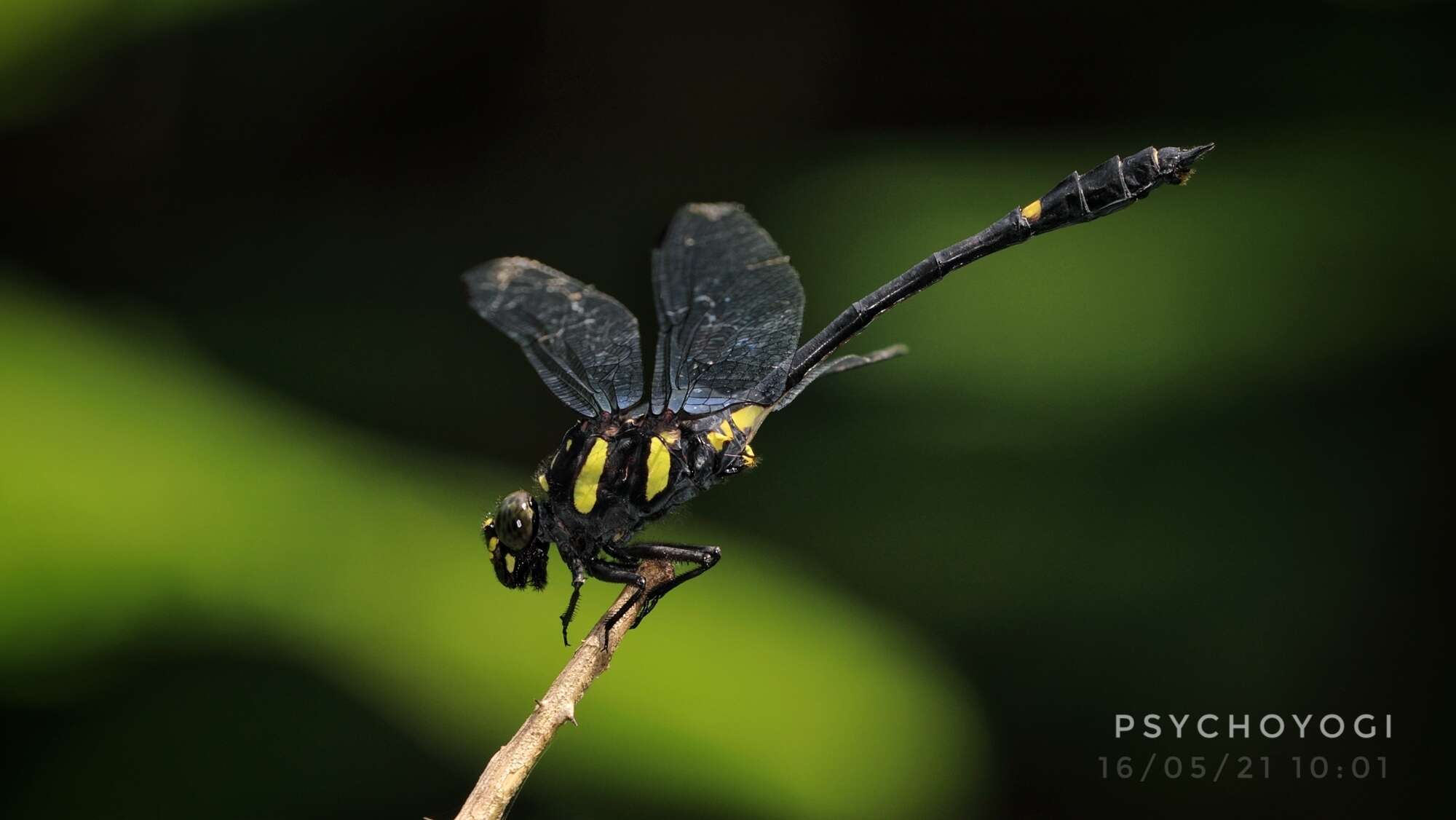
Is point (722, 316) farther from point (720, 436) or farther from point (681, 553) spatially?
point (681, 553)

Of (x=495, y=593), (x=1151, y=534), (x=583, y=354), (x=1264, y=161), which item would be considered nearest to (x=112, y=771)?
(x=495, y=593)

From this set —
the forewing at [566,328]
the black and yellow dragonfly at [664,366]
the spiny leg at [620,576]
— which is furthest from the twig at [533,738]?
the forewing at [566,328]

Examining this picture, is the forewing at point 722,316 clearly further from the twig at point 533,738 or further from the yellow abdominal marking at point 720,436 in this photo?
the twig at point 533,738

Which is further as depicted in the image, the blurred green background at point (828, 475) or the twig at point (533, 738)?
the blurred green background at point (828, 475)

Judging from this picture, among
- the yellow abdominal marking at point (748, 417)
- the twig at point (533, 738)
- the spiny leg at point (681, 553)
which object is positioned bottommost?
the twig at point (533, 738)
